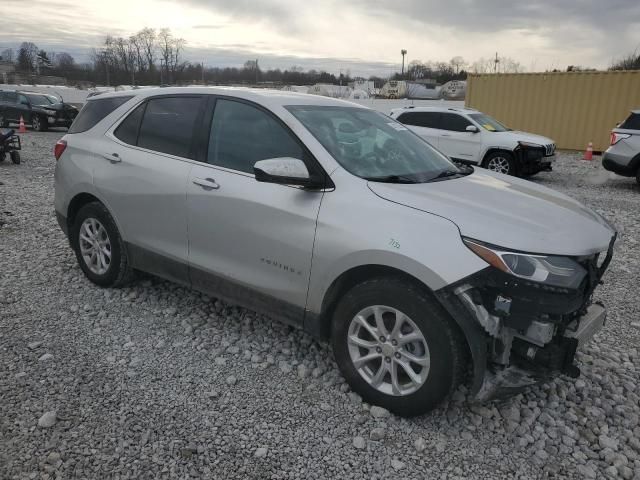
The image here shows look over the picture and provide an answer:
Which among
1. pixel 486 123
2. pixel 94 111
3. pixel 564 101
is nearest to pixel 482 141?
pixel 486 123

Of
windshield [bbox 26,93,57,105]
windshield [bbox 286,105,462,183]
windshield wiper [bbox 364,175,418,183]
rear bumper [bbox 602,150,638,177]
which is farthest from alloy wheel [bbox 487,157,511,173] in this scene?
windshield [bbox 26,93,57,105]

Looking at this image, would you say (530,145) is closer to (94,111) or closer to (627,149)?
(627,149)

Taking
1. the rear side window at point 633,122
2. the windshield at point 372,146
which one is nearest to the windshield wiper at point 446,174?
the windshield at point 372,146

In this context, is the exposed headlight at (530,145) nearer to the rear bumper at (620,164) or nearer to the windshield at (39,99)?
the rear bumper at (620,164)

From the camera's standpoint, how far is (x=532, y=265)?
7.99ft

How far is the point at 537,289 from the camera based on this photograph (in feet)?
7.92

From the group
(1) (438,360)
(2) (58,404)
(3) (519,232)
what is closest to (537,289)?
(3) (519,232)

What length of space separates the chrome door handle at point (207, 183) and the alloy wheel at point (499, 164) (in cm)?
972

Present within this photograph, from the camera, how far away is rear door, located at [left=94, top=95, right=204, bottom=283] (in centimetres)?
368

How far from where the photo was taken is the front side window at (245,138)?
324 cm

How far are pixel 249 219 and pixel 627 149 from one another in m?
10.6

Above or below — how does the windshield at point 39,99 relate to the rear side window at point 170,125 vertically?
above

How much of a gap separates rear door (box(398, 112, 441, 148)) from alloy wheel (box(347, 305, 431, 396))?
1023cm

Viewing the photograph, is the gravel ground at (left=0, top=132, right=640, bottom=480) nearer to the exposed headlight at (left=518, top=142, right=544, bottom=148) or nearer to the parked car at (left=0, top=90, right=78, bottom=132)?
the exposed headlight at (left=518, top=142, right=544, bottom=148)
